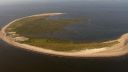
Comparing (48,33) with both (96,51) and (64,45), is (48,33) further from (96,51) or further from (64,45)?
(96,51)

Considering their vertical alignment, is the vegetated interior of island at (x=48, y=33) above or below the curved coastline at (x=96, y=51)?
above

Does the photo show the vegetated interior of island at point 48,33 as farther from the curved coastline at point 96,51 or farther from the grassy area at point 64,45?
the curved coastline at point 96,51

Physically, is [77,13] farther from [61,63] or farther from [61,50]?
[61,63]

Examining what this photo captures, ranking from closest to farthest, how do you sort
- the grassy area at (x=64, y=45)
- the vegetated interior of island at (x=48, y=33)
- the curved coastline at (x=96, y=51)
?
1. the curved coastline at (x=96, y=51)
2. the grassy area at (x=64, y=45)
3. the vegetated interior of island at (x=48, y=33)

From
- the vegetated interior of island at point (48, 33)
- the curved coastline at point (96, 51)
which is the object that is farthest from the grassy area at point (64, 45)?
the curved coastline at point (96, 51)

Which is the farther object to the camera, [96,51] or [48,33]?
[48,33]

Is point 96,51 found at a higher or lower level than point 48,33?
lower

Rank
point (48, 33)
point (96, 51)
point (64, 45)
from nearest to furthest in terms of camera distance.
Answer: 1. point (96, 51)
2. point (64, 45)
3. point (48, 33)

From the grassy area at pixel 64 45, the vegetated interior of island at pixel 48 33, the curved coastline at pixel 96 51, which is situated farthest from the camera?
the vegetated interior of island at pixel 48 33

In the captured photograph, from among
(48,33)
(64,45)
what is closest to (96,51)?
(64,45)
